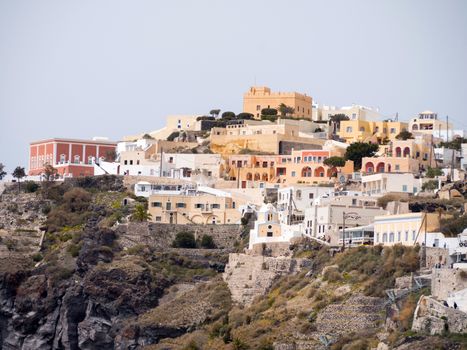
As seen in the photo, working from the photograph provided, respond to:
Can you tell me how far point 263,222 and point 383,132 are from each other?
28228mm

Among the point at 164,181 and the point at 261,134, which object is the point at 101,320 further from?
the point at 261,134

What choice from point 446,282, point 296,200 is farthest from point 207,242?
point 446,282

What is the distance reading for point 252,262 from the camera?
9181 centimetres

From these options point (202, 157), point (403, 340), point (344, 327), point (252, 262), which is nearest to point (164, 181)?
point (202, 157)

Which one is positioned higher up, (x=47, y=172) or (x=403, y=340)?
(x=47, y=172)

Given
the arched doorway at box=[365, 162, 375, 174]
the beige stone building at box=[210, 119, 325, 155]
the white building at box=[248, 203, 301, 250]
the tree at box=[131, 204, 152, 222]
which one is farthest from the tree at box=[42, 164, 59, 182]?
the white building at box=[248, 203, 301, 250]

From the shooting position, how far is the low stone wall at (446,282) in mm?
72750

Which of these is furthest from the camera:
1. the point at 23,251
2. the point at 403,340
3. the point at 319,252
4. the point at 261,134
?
the point at 261,134

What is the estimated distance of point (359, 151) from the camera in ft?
370

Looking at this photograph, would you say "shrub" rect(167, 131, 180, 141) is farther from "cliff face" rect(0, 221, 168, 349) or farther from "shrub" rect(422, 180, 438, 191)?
"shrub" rect(422, 180, 438, 191)

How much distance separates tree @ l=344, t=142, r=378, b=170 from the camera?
112 metres

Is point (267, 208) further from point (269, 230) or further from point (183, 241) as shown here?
point (183, 241)

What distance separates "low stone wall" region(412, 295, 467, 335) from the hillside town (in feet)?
0.18

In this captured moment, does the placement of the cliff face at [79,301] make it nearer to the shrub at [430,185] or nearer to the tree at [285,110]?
the shrub at [430,185]
